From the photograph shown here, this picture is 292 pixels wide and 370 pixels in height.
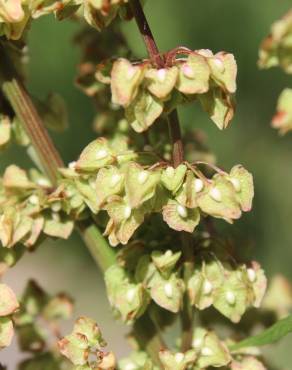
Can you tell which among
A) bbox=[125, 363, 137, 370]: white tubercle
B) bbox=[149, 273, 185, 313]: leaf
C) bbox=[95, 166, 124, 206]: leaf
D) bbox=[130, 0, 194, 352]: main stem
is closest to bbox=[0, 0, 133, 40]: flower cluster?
bbox=[130, 0, 194, 352]: main stem

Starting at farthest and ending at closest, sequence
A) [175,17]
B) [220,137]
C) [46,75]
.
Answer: [46,75] < [175,17] < [220,137]

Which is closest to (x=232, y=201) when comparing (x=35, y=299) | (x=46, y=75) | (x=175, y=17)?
(x=35, y=299)

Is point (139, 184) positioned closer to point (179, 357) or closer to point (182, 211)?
point (182, 211)

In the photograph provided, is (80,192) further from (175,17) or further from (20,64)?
(175,17)

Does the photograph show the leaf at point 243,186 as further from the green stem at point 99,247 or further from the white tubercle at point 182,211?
the green stem at point 99,247

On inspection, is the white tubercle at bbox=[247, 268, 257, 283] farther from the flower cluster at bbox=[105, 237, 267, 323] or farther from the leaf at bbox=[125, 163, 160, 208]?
the leaf at bbox=[125, 163, 160, 208]

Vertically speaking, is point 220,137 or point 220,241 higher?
point 220,241
